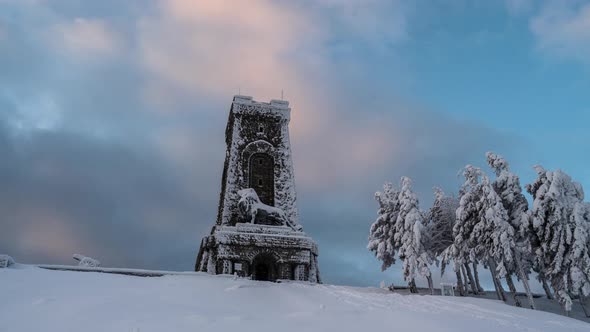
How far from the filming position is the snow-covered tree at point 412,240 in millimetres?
28469

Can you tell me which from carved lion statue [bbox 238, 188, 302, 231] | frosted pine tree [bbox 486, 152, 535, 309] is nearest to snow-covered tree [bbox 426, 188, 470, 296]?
frosted pine tree [bbox 486, 152, 535, 309]

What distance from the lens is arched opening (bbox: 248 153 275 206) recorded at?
3275cm

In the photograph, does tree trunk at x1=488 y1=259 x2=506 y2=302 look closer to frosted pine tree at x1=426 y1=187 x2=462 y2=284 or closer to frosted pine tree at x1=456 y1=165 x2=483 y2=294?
frosted pine tree at x1=456 y1=165 x2=483 y2=294

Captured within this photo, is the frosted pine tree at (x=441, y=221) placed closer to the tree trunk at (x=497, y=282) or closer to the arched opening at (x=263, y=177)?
the tree trunk at (x=497, y=282)

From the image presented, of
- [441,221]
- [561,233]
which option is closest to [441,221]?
[441,221]

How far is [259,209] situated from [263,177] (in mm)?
4581

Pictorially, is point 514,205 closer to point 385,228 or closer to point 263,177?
point 385,228

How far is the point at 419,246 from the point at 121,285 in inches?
758

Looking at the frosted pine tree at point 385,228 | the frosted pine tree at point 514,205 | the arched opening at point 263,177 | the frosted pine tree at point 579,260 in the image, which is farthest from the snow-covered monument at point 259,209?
the frosted pine tree at point 579,260

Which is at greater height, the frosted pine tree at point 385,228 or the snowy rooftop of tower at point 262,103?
the snowy rooftop of tower at point 262,103

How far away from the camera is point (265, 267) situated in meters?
29.2

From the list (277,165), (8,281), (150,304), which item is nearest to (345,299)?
(150,304)

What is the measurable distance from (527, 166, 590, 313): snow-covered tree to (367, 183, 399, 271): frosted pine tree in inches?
363

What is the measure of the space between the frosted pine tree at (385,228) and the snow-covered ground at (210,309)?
Result: 594 inches
